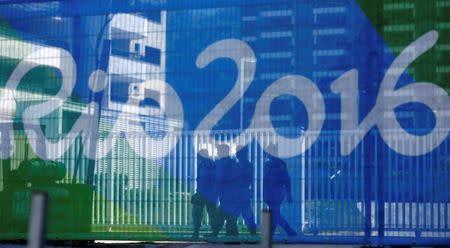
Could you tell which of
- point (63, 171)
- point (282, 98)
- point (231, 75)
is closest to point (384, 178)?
point (282, 98)

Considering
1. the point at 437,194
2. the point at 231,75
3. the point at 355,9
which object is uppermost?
the point at 355,9

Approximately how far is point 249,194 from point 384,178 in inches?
55.9

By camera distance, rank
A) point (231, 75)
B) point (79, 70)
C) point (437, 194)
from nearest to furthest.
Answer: point (437, 194) → point (231, 75) → point (79, 70)

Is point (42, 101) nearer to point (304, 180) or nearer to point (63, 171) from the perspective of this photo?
point (63, 171)

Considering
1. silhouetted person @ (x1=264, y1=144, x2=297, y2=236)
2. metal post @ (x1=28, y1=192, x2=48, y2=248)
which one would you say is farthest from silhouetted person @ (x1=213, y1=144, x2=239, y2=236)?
metal post @ (x1=28, y1=192, x2=48, y2=248)

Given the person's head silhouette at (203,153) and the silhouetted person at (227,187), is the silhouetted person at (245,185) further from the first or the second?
the person's head silhouette at (203,153)

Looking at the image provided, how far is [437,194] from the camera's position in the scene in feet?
29.2

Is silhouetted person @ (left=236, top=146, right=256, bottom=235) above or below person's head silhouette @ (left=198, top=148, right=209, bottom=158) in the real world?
below

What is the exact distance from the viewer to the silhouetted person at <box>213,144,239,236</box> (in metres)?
9.45

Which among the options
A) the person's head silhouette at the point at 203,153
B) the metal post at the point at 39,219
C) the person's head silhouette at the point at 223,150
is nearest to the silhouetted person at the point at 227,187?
the person's head silhouette at the point at 223,150

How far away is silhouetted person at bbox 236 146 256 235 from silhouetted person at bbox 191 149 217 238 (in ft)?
0.93

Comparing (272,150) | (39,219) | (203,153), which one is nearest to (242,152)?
(272,150)

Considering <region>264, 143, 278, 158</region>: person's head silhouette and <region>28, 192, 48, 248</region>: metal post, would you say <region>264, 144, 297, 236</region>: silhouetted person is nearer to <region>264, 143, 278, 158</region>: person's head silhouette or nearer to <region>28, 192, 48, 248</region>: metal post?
<region>264, 143, 278, 158</region>: person's head silhouette

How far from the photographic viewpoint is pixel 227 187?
375 inches
